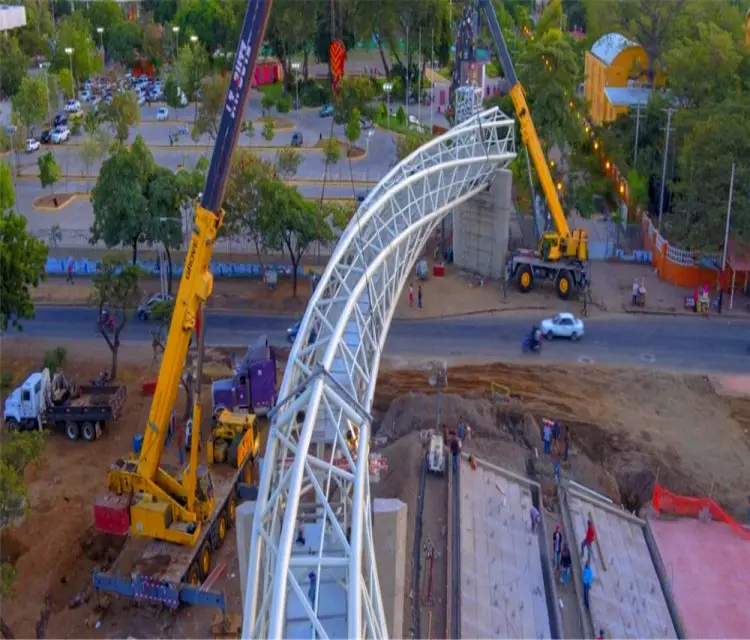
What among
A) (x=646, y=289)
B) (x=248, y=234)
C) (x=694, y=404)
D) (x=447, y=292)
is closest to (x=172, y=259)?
(x=248, y=234)

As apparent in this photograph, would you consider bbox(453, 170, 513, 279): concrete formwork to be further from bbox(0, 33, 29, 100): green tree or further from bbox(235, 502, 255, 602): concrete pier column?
bbox(0, 33, 29, 100): green tree

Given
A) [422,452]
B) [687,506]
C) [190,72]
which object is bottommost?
[687,506]

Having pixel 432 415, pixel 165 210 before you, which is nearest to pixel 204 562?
pixel 432 415

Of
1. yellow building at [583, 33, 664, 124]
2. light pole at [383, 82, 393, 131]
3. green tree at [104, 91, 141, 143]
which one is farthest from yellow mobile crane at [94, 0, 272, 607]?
light pole at [383, 82, 393, 131]

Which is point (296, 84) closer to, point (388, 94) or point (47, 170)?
point (388, 94)

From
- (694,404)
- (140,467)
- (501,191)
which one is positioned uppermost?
(501,191)

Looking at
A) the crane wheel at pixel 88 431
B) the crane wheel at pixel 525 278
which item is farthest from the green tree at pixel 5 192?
the crane wheel at pixel 525 278

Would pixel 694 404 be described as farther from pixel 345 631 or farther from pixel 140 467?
pixel 345 631
